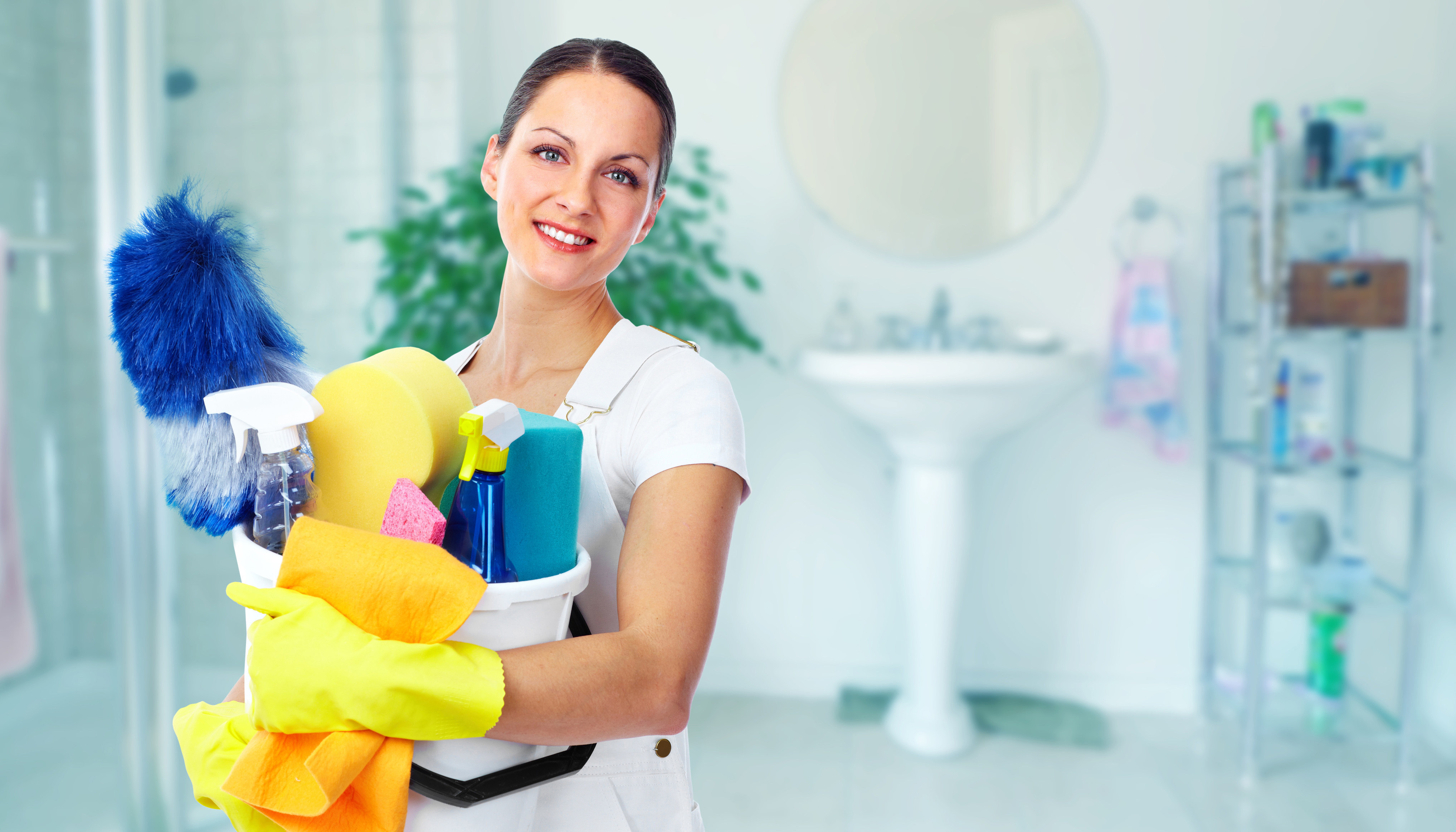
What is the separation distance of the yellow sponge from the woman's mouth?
213 mm

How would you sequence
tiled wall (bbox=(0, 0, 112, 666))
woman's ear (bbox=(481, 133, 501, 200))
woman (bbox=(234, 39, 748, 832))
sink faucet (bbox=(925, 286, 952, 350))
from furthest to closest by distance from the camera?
sink faucet (bbox=(925, 286, 952, 350))
tiled wall (bbox=(0, 0, 112, 666))
woman's ear (bbox=(481, 133, 501, 200))
woman (bbox=(234, 39, 748, 832))

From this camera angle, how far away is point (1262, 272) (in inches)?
79.0

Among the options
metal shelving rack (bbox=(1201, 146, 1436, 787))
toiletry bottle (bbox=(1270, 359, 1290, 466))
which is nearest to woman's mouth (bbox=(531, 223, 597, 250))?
metal shelving rack (bbox=(1201, 146, 1436, 787))

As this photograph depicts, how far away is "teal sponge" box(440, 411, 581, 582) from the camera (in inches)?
19.1

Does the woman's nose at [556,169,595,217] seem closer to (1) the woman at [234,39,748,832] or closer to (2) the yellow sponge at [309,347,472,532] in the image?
(1) the woman at [234,39,748,832]

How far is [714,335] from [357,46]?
3.54ft

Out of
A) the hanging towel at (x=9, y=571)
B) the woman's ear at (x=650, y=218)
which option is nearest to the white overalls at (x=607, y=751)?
the woman's ear at (x=650, y=218)

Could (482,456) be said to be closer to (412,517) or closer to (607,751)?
(412,517)

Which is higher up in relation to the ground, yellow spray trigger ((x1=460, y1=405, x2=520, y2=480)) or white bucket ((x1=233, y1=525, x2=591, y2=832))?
yellow spray trigger ((x1=460, y1=405, x2=520, y2=480))

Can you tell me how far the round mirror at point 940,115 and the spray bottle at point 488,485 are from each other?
1995 millimetres

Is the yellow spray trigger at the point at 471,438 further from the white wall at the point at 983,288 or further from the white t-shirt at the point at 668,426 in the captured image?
the white wall at the point at 983,288

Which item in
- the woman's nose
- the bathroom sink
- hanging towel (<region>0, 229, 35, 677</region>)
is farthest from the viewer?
the bathroom sink

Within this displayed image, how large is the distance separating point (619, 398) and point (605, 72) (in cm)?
24

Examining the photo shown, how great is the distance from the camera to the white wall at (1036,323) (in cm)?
223
